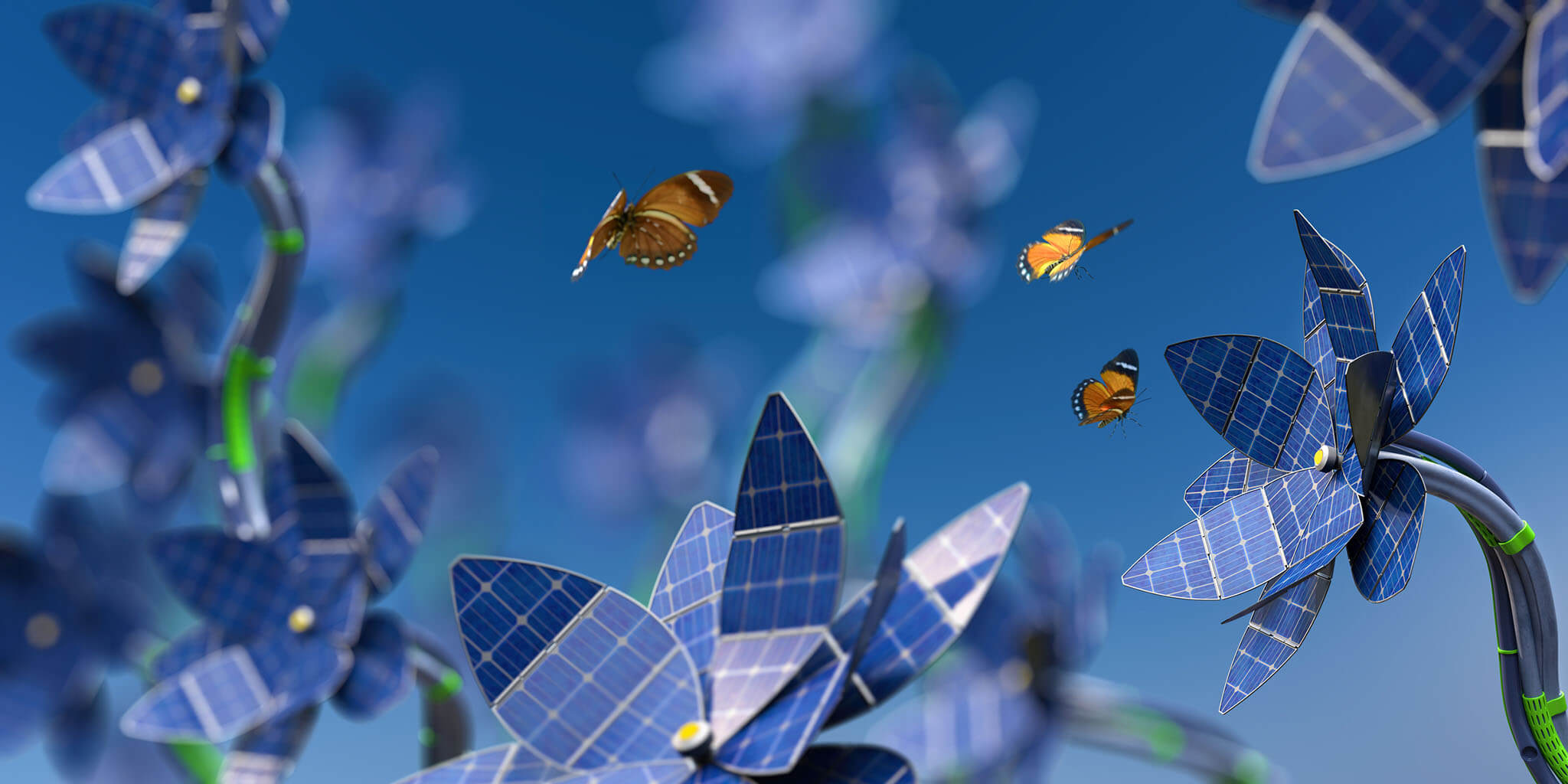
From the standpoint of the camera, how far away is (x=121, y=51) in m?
4.01

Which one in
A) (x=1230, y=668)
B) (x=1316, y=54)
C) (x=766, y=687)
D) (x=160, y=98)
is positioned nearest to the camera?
(x=1316, y=54)

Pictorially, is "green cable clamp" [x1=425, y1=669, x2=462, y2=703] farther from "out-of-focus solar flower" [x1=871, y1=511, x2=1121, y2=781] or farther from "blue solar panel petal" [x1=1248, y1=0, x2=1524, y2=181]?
"blue solar panel petal" [x1=1248, y1=0, x2=1524, y2=181]

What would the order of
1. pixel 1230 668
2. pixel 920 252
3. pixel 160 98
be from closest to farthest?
1. pixel 1230 668
2. pixel 160 98
3. pixel 920 252

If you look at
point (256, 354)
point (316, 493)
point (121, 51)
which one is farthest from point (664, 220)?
point (121, 51)

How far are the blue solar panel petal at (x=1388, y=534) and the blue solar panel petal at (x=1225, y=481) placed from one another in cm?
37

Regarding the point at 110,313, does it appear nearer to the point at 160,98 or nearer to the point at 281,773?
the point at 160,98

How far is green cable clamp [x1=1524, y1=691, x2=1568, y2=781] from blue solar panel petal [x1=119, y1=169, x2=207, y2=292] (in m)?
4.35

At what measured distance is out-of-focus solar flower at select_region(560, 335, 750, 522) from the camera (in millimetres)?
5695

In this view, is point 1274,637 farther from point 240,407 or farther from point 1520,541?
point 240,407

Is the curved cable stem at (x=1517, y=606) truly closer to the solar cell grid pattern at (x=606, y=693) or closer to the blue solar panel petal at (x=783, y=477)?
the blue solar panel petal at (x=783, y=477)

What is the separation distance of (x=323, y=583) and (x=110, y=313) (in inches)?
72.4

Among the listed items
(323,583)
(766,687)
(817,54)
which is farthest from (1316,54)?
(817,54)

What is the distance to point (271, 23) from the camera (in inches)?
158

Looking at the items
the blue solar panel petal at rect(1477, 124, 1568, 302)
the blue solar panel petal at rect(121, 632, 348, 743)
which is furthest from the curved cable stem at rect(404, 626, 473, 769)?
the blue solar panel petal at rect(1477, 124, 1568, 302)
